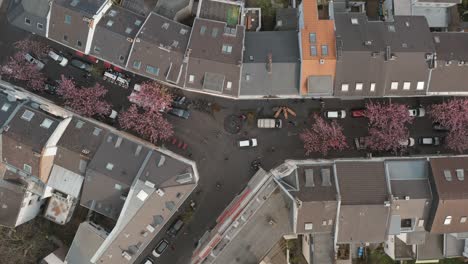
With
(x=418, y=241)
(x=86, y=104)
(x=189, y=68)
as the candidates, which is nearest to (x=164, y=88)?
(x=189, y=68)

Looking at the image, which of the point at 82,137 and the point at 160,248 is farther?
the point at 160,248

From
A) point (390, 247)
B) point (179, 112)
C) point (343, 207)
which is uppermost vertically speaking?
point (179, 112)

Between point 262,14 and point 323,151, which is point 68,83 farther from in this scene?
point 323,151

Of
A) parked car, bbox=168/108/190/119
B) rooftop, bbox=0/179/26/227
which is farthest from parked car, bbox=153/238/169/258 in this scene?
rooftop, bbox=0/179/26/227

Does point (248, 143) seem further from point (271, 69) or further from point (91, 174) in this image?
point (91, 174)

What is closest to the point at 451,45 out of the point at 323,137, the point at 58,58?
the point at 323,137
